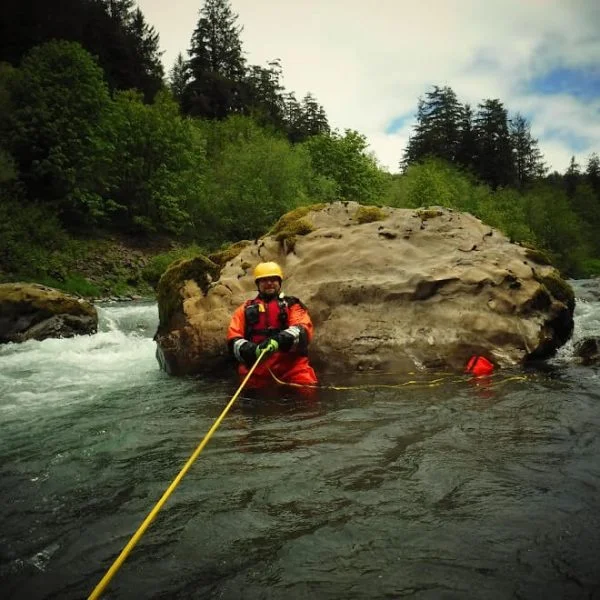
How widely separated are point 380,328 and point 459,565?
17.1 ft

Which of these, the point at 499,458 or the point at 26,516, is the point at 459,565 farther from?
the point at 26,516

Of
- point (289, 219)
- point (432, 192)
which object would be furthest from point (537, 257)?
point (432, 192)

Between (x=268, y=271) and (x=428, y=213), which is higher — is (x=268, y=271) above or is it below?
below

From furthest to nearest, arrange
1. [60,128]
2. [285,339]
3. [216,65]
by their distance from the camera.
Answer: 1. [216,65]
2. [60,128]
3. [285,339]

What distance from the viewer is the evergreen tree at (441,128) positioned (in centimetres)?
7456

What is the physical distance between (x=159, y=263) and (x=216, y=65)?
4695 cm

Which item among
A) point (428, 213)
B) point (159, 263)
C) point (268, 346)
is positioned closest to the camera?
point (268, 346)

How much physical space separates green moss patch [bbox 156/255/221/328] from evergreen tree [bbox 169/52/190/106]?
60068 millimetres

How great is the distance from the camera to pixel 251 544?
2.91 meters

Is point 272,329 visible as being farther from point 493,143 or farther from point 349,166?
point 493,143

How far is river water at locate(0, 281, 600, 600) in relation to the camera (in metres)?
2.57

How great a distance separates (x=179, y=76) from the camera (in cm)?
7844

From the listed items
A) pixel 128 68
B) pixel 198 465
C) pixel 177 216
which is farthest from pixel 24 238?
pixel 128 68

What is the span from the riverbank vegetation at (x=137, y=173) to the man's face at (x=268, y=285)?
12.7m
